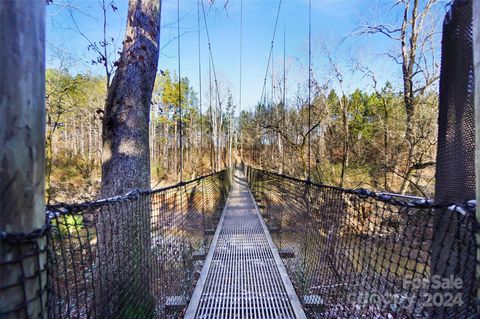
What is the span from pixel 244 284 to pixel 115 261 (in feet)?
4.23

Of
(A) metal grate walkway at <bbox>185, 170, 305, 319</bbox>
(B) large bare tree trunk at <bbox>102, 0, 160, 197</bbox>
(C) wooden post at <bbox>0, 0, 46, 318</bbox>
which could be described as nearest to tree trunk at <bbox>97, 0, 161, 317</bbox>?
(B) large bare tree trunk at <bbox>102, 0, 160, 197</bbox>

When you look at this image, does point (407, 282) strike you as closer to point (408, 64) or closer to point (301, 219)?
point (301, 219)

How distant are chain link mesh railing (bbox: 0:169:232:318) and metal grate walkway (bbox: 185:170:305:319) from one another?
0.15 metres

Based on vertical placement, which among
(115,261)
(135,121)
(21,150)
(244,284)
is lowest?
(244,284)

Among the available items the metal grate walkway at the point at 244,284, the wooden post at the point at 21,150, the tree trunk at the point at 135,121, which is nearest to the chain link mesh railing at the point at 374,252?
the metal grate walkway at the point at 244,284

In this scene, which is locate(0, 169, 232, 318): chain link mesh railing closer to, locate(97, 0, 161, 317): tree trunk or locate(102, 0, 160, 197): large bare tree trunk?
locate(97, 0, 161, 317): tree trunk

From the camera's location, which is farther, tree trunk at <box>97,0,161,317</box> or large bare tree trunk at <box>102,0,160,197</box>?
large bare tree trunk at <box>102,0,160,197</box>

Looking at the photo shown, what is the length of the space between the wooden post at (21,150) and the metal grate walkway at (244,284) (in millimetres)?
1485

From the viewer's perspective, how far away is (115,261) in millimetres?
1265

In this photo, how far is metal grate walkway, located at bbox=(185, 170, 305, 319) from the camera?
6.07ft

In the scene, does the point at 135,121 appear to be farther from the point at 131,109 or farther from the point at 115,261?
the point at 115,261

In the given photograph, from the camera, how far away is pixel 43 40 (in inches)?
21.6

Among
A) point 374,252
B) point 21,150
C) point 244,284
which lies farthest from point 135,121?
point 374,252

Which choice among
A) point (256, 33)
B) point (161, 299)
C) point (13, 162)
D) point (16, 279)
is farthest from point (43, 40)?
point (256, 33)
